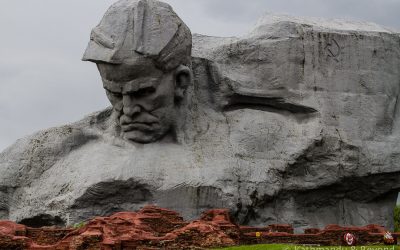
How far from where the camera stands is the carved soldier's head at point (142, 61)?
1819 cm

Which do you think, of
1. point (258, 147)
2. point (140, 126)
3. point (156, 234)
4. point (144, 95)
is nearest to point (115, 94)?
point (144, 95)

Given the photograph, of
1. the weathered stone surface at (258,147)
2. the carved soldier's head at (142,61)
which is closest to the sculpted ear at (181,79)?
the carved soldier's head at (142,61)

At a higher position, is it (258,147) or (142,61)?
(142,61)

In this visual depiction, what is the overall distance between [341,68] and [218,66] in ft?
8.72

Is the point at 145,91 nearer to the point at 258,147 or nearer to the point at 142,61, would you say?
the point at 142,61

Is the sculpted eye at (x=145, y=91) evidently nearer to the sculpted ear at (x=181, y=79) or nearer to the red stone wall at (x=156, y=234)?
the sculpted ear at (x=181, y=79)

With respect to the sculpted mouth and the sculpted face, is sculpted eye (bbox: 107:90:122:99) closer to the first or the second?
the sculpted face

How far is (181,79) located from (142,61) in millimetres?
1174

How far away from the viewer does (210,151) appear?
19328 mm

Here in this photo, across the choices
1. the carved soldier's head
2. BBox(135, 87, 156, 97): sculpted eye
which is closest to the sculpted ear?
the carved soldier's head

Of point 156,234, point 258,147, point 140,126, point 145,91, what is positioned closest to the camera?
point 156,234

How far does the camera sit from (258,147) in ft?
64.8

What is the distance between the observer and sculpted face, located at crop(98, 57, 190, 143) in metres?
18.2

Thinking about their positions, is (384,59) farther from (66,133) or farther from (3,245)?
(3,245)
